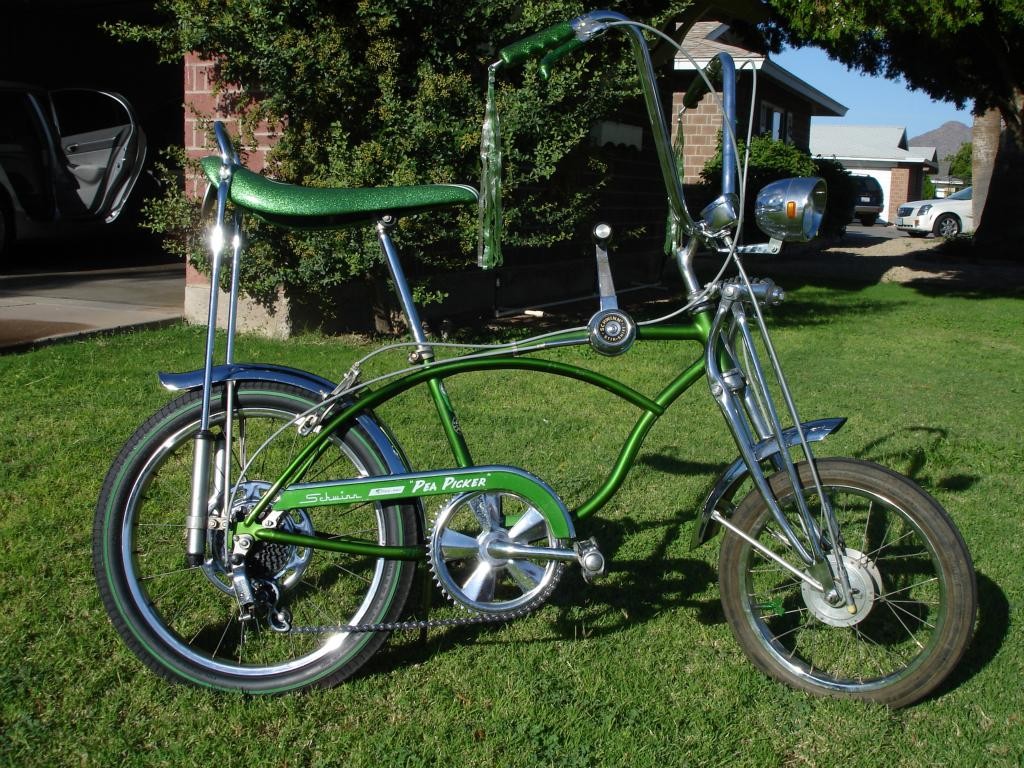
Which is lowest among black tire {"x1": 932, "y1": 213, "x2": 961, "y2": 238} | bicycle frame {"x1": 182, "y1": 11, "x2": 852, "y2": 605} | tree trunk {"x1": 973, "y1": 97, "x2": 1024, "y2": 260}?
black tire {"x1": 932, "y1": 213, "x2": 961, "y2": 238}

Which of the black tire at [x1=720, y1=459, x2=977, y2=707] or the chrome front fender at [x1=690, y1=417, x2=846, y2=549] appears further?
the chrome front fender at [x1=690, y1=417, x2=846, y2=549]

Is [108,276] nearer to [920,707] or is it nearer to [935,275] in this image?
[920,707]

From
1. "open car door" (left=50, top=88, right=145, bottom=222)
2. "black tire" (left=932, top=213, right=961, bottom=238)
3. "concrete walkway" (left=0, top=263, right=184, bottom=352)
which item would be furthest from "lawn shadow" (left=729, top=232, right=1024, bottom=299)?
"open car door" (left=50, top=88, right=145, bottom=222)

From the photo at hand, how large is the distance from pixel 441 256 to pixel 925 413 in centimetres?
348

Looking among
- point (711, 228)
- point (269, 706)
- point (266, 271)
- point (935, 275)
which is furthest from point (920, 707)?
point (935, 275)

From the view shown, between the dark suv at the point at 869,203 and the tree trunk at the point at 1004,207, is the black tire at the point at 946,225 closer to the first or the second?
the tree trunk at the point at 1004,207

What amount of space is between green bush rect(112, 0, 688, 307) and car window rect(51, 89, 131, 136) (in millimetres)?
5037

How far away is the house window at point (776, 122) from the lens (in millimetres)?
26703

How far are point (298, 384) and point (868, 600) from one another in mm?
1698

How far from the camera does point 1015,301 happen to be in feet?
43.4

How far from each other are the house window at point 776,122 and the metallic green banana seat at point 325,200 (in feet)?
79.2

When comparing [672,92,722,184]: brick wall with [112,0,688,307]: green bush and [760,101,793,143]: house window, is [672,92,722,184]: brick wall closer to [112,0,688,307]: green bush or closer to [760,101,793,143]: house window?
[760,101,793,143]: house window

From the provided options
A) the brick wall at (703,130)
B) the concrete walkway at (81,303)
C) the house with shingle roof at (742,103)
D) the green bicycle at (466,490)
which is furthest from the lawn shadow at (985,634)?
the brick wall at (703,130)

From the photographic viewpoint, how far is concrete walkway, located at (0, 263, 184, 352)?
6934 mm
